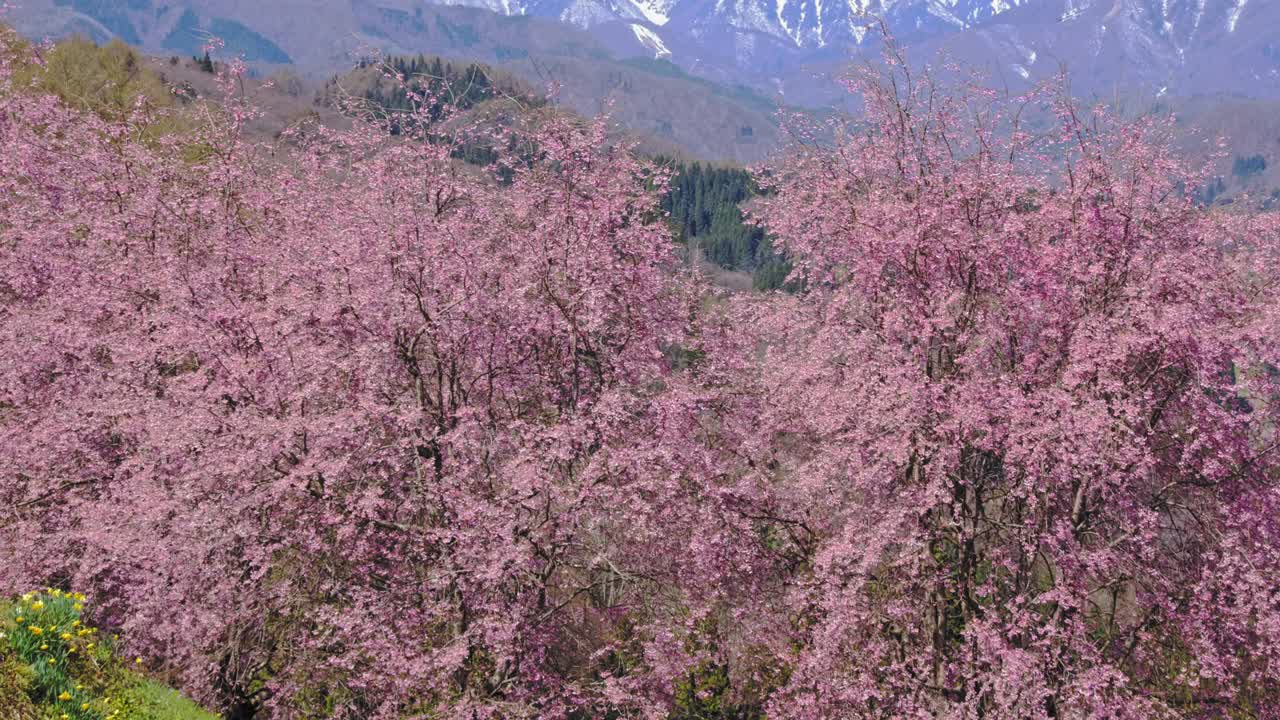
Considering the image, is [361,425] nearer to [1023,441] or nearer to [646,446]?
[646,446]

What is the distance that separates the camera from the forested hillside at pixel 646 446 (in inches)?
421

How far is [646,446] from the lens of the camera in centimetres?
1125

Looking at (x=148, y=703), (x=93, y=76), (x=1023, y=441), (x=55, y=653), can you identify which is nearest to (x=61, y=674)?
(x=55, y=653)

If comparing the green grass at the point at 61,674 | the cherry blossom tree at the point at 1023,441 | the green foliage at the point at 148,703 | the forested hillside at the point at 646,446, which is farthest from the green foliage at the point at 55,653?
the cherry blossom tree at the point at 1023,441

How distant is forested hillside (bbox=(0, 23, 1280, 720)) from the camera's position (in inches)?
421

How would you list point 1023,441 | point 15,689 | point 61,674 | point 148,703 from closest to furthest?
point 15,689 < point 61,674 < point 148,703 < point 1023,441

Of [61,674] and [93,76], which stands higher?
[93,76]

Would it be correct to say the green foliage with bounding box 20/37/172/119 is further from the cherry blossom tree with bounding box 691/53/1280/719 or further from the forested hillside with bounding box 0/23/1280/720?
the cherry blossom tree with bounding box 691/53/1280/719

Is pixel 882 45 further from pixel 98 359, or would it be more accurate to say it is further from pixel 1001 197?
pixel 98 359

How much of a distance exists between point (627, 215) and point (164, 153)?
10.6 m

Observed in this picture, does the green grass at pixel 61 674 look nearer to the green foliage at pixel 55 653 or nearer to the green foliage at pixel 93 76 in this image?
the green foliage at pixel 55 653

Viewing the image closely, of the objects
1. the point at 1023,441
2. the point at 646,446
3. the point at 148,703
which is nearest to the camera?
the point at 148,703

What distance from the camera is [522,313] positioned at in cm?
1220

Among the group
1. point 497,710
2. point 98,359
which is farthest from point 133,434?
point 497,710
